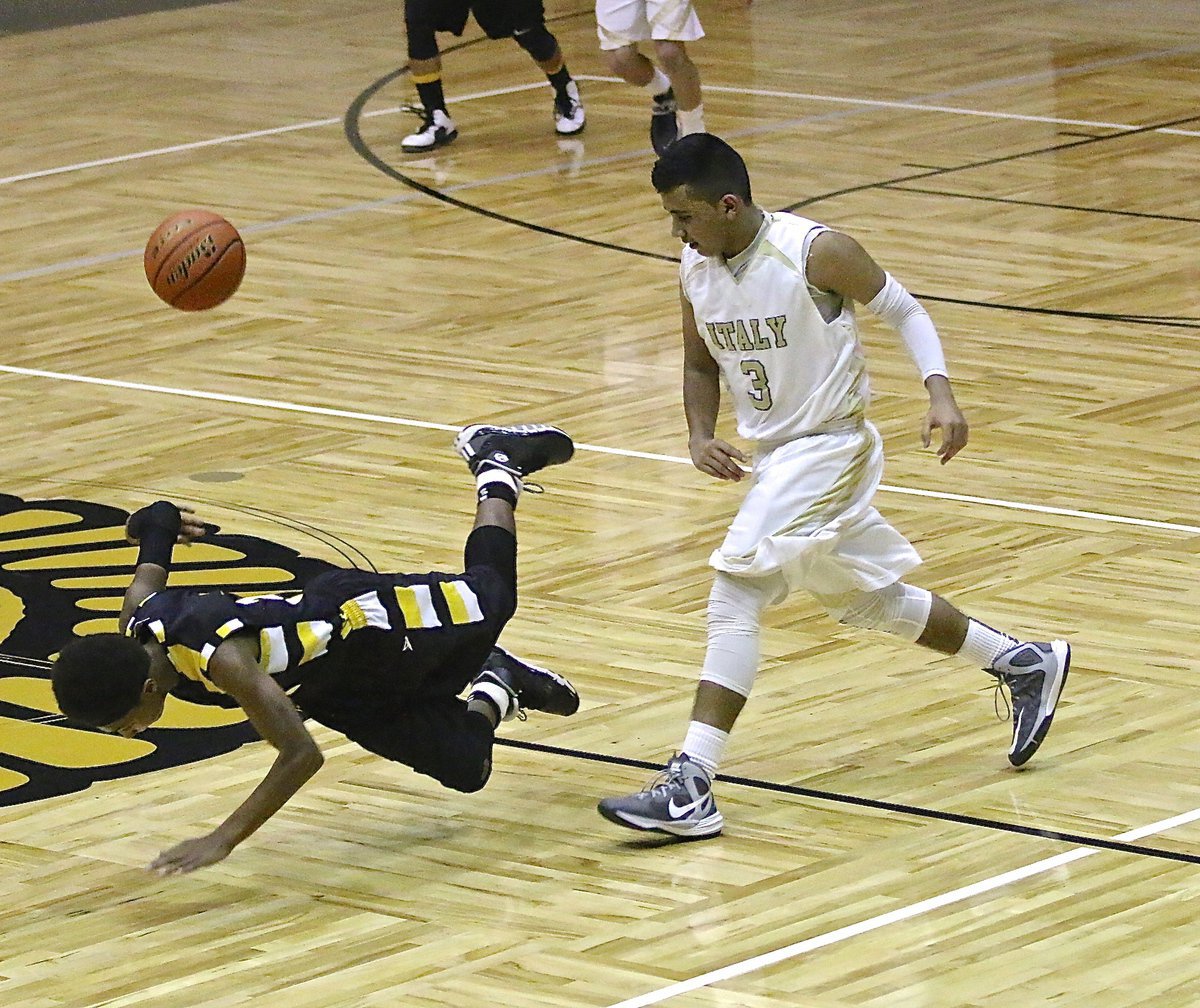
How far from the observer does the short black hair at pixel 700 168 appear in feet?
15.2

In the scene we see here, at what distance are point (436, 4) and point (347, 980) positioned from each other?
26.2 feet

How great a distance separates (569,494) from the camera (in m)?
7.01

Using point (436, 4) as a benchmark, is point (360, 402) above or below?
below

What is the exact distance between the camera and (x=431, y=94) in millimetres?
11719

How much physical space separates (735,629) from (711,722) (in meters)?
0.18

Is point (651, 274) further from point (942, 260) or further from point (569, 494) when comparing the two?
point (569, 494)

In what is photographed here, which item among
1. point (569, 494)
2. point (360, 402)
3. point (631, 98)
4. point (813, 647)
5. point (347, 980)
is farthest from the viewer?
point (631, 98)

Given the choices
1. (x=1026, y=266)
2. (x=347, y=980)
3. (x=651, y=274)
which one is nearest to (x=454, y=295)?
(x=651, y=274)

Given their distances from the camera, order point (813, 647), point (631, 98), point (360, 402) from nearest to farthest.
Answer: point (813, 647)
point (360, 402)
point (631, 98)

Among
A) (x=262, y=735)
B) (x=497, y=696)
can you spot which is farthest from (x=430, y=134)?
(x=262, y=735)

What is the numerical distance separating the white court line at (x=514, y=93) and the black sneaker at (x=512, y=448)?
665 centimetres

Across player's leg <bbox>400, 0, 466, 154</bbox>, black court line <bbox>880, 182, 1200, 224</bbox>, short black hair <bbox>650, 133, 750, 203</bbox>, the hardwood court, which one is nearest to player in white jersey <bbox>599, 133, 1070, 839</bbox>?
short black hair <bbox>650, 133, 750, 203</bbox>

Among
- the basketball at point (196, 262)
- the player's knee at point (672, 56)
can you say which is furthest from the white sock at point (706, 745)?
the player's knee at point (672, 56)

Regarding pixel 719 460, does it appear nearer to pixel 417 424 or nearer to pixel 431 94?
→ pixel 417 424
